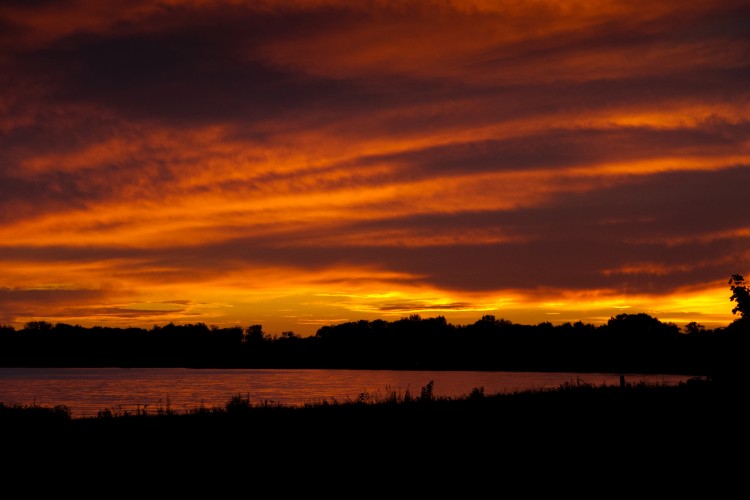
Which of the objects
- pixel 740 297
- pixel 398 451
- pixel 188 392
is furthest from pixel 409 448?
pixel 188 392

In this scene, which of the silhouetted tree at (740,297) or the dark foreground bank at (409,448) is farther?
the silhouetted tree at (740,297)

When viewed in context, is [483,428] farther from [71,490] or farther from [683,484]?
[71,490]

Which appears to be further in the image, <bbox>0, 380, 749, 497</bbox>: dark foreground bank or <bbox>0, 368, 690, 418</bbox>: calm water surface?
<bbox>0, 368, 690, 418</bbox>: calm water surface

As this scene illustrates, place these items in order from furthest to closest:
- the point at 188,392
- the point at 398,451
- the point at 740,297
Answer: the point at 188,392 → the point at 740,297 → the point at 398,451

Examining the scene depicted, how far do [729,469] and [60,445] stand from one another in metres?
15.7

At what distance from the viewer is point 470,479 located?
1461 cm

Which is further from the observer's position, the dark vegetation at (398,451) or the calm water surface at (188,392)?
the calm water surface at (188,392)

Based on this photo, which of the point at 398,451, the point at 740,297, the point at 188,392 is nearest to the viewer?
the point at 398,451

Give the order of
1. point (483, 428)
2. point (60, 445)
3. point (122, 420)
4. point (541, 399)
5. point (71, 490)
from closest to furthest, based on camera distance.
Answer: point (71, 490), point (60, 445), point (483, 428), point (122, 420), point (541, 399)

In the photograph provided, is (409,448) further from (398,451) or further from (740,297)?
(740,297)

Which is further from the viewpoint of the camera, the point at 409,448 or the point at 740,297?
the point at 740,297

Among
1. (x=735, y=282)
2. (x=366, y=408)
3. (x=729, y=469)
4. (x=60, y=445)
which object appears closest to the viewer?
(x=729, y=469)

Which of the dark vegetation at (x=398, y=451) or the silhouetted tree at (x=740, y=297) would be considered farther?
the silhouetted tree at (x=740, y=297)

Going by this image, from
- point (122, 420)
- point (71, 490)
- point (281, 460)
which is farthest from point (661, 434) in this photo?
point (122, 420)
